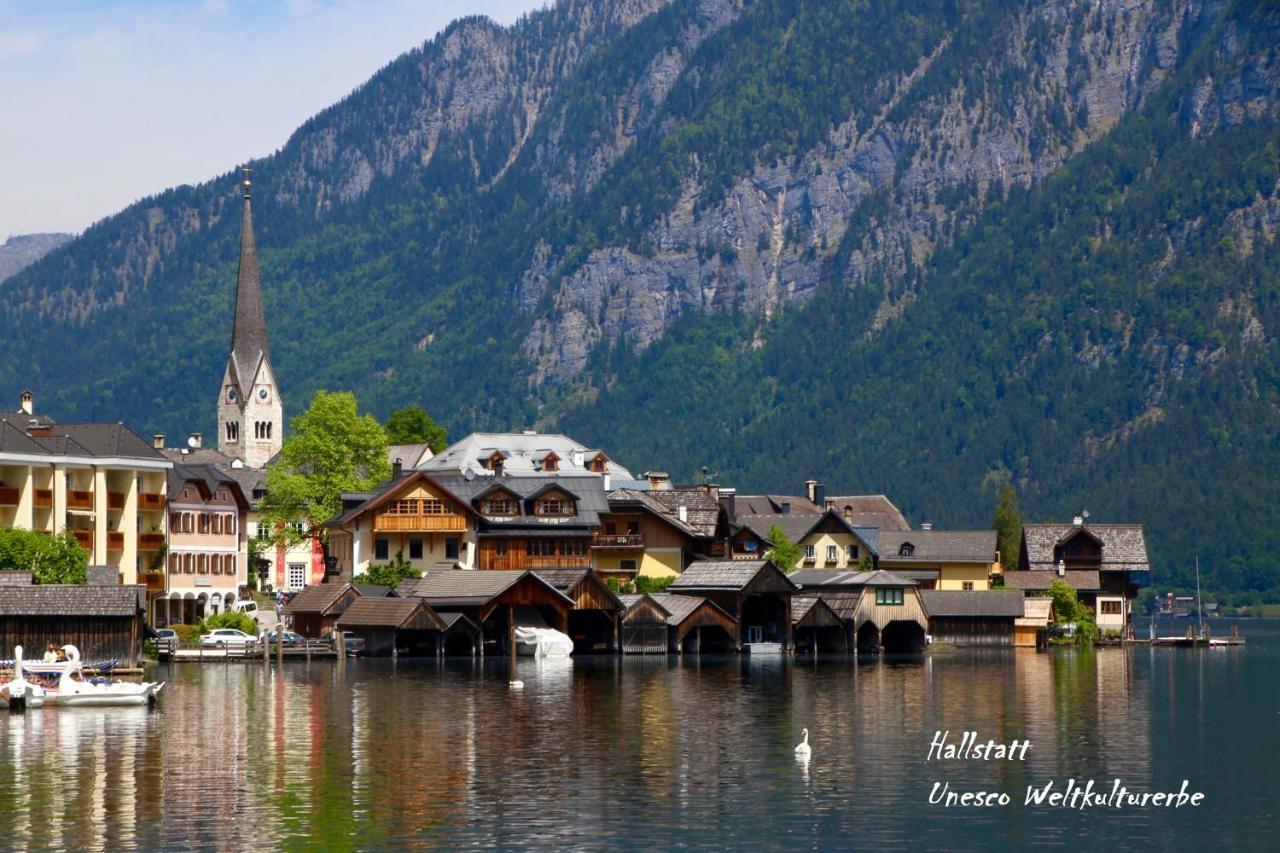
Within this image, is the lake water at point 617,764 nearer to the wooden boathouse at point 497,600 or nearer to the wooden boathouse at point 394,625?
the wooden boathouse at point 394,625

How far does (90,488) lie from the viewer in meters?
138

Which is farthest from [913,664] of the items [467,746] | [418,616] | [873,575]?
[467,746]

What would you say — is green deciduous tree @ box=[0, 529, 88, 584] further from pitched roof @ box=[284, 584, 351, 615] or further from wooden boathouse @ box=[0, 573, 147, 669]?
pitched roof @ box=[284, 584, 351, 615]

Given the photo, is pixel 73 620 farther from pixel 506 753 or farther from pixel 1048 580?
pixel 1048 580

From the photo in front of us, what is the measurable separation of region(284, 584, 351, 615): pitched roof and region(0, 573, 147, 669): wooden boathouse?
25923 mm

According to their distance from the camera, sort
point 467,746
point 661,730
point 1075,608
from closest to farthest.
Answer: point 467,746
point 661,730
point 1075,608

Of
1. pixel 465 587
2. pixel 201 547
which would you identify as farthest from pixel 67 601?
pixel 201 547

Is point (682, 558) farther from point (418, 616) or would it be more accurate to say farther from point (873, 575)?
point (418, 616)

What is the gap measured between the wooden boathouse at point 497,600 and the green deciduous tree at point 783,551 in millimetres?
25235

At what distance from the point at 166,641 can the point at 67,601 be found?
2048 cm

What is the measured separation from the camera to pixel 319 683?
106250mm

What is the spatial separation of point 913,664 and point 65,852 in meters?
82.4

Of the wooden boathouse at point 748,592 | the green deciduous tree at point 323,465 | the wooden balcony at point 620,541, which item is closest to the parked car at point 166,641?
the green deciduous tree at point 323,465

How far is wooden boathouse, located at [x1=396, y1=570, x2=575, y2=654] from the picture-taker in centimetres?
13150
